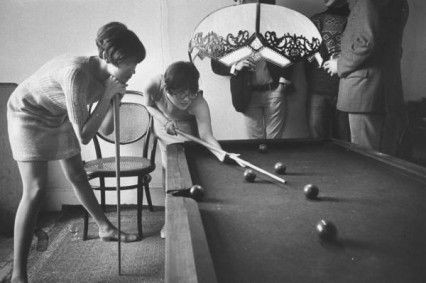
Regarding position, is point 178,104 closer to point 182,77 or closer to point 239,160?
point 182,77

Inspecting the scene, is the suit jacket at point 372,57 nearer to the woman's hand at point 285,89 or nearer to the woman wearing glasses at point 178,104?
the woman's hand at point 285,89

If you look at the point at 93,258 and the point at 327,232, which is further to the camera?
the point at 93,258

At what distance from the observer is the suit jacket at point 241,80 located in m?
3.05

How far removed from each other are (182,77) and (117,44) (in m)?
0.60

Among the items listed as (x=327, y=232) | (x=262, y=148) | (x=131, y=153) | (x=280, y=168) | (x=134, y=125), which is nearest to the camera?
(x=327, y=232)

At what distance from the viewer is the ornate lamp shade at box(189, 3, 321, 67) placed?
4.51 ft

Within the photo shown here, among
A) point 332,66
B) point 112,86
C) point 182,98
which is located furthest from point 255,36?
point 332,66

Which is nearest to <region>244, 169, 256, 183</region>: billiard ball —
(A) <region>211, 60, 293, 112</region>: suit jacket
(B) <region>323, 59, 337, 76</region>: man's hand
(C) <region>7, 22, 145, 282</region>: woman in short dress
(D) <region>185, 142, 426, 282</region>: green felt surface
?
(D) <region>185, 142, 426, 282</region>: green felt surface

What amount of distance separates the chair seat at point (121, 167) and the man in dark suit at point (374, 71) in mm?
1474

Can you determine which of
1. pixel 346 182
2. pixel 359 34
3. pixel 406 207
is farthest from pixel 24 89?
pixel 359 34

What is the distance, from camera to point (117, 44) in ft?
5.61

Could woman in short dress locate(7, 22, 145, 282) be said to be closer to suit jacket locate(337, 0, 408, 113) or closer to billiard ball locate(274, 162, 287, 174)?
billiard ball locate(274, 162, 287, 174)

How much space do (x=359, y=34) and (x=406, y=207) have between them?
4.55 ft

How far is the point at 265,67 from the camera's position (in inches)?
124
